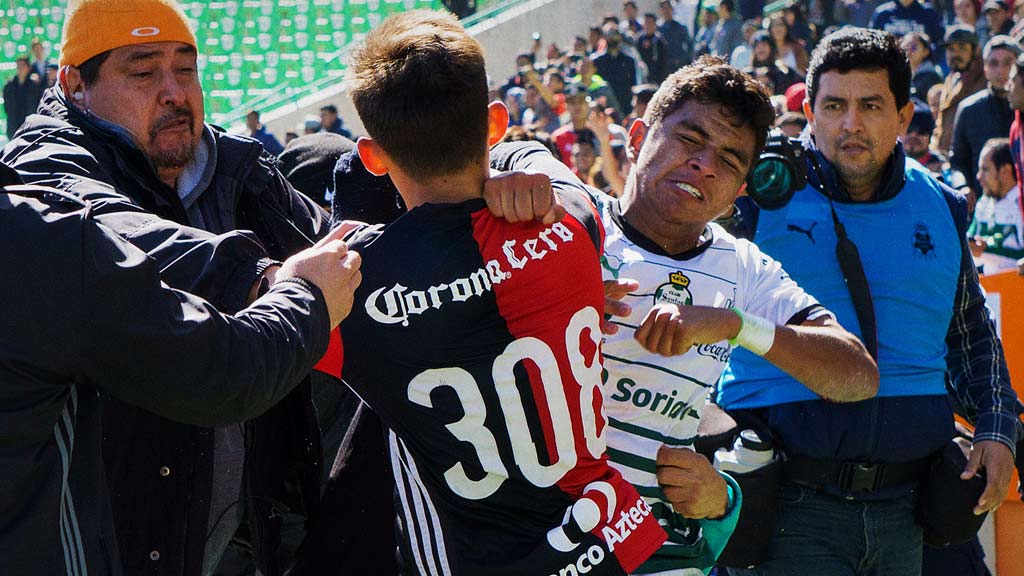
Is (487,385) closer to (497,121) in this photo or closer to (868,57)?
(497,121)

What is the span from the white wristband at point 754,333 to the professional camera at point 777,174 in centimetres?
90

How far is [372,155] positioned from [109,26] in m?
1.00

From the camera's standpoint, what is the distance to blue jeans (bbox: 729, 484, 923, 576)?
3303 mm

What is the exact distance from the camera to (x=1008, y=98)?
8812mm

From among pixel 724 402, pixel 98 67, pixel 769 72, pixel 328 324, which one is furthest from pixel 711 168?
pixel 769 72

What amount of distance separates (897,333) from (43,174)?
7.57ft

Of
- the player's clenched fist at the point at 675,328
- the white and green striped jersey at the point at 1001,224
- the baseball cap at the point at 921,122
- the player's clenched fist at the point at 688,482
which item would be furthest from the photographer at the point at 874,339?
the baseball cap at the point at 921,122

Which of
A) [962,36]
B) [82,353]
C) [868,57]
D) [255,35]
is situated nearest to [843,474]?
[868,57]

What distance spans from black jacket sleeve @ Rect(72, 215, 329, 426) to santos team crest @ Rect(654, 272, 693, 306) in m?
0.98

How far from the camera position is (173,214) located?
2699 mm

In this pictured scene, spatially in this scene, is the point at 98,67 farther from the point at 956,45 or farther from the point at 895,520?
the point at 956,45

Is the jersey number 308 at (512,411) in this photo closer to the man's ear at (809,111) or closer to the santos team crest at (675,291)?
the santos team crest at (675,291)

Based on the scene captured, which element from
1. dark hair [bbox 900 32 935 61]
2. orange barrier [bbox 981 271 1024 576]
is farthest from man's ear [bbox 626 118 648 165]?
dark hair [bbox 900 32 935 61]

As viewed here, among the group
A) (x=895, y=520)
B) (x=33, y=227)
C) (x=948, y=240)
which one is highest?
(x=33, y=227)
